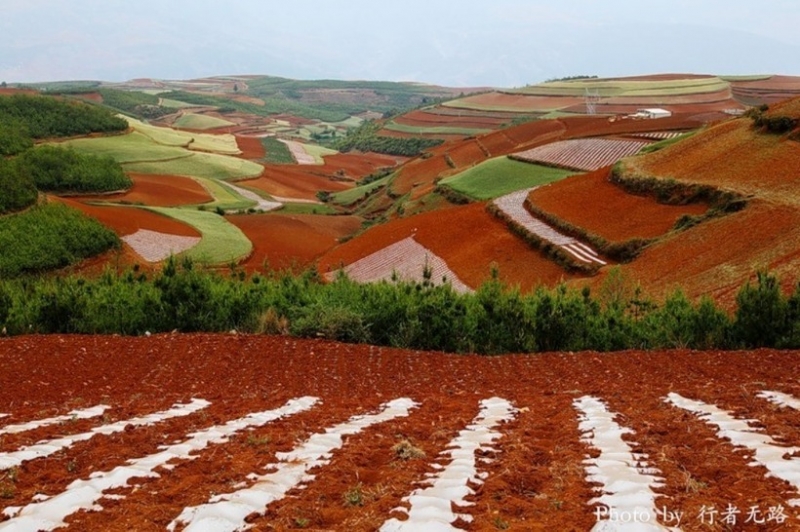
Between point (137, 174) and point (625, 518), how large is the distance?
91.1 metres

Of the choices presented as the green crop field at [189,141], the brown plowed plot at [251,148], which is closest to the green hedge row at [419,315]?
the green crop field at [189,141]

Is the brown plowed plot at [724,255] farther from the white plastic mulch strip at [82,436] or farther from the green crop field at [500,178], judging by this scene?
the green crop field at [500,178]

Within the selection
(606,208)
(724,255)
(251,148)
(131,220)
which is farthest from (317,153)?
(724,255)

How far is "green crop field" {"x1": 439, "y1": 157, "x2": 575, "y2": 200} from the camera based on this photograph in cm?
5519

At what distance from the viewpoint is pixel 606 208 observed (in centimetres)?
3959

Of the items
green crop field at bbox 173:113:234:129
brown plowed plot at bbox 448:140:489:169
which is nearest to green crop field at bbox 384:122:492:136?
brown plowed plot at bbox 448:140:489:169

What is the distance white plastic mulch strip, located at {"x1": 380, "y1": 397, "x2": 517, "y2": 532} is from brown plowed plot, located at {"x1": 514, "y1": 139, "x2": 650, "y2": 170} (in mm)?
49578

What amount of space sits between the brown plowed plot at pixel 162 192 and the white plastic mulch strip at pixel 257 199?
4.95 m

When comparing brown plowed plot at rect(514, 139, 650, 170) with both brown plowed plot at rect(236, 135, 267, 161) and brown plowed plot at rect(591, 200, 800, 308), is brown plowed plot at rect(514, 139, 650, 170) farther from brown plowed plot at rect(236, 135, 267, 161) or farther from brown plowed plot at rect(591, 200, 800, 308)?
brown plowed plot at rect(236, 135, 267, 161)

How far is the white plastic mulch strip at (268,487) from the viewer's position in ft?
18.3

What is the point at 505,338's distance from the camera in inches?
754

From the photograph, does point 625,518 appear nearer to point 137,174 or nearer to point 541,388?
point 541,388

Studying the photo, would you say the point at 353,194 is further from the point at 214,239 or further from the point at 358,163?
the point at 358,163

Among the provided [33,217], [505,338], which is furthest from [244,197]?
[505,338]
